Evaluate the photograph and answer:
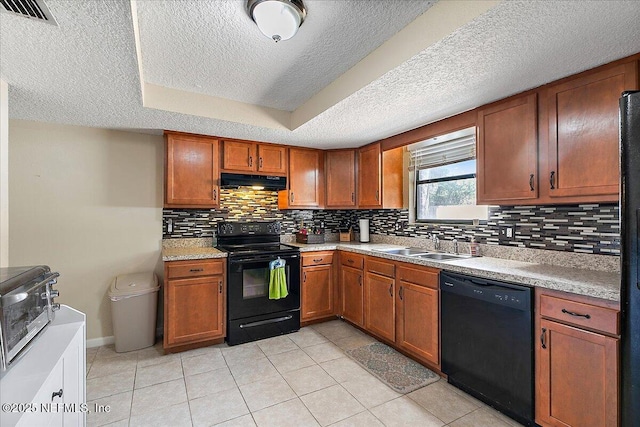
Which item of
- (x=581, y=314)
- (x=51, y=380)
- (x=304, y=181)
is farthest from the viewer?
(x=304, y=181)

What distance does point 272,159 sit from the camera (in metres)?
3.65

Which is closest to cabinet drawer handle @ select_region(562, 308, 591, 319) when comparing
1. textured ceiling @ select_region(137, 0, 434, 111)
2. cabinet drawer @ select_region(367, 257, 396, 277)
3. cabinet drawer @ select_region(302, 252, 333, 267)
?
cabinet drawer @ select_region(367, 257, 396, 277)

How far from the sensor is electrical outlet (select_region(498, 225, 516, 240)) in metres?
2.50

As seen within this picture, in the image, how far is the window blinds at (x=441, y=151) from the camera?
9.87 feet

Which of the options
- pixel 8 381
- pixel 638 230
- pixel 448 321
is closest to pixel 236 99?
pixel 8 381

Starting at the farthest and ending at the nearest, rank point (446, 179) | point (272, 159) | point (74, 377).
→ point (272, 159) → point (446, 179) → point (74, 377)

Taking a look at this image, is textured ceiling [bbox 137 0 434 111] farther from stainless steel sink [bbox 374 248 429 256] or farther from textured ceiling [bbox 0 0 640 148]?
stainless steel sink [bbox 374 248 429 256]

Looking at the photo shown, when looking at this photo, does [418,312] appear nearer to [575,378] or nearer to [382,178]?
[575,378]

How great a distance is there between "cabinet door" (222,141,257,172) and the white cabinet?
6.90 feet

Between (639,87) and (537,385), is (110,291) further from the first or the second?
(639,87)

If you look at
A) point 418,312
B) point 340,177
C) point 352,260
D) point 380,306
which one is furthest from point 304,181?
→ point 418,312

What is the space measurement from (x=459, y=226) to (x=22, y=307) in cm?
313

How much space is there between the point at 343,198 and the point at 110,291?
8.98 ft

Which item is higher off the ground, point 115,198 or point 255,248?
point 115,198
